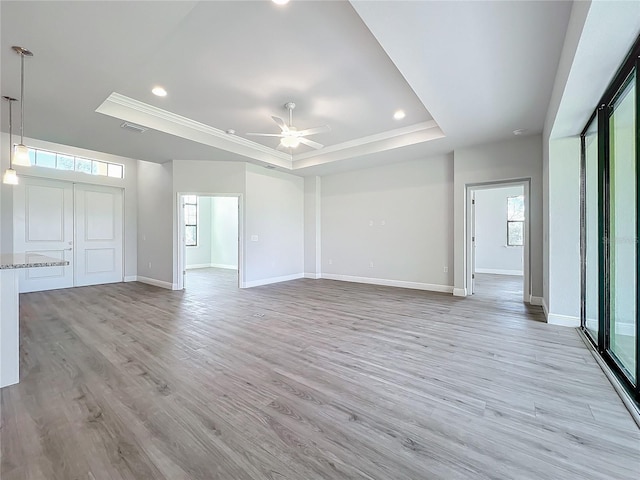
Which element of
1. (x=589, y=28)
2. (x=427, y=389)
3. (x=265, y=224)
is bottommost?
(x=427, y=389)

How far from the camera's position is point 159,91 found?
3.73 metres

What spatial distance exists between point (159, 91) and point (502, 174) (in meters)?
5.61

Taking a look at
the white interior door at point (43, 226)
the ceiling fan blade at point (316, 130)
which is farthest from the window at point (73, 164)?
the ceiling fan blade at point (316, 130)

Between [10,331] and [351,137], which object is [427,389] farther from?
[351,137]

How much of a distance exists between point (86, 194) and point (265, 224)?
428cm

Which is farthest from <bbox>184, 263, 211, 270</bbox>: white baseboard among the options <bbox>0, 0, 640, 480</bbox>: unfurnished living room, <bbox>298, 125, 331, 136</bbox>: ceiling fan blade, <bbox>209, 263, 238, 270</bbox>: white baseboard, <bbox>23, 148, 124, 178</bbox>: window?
<bbox>298, 125, 331, 136</bbox>: ceiling fan blade

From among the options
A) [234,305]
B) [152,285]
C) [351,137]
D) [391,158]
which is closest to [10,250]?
[152,285]

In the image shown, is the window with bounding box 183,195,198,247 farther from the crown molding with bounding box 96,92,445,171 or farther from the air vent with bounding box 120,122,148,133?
the air vent with bounding box 120,122,148,133

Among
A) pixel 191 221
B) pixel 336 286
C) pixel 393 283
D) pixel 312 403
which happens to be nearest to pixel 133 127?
pixel 312 403

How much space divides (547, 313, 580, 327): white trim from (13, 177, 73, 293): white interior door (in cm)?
917

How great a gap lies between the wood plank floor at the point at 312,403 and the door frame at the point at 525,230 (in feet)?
5.32

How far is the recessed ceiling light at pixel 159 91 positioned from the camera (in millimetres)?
3676

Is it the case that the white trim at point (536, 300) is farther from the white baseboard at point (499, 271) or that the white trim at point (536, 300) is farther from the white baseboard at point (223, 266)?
the white baseboard at point (223, 266)

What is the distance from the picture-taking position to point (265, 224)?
6980 millimetres
